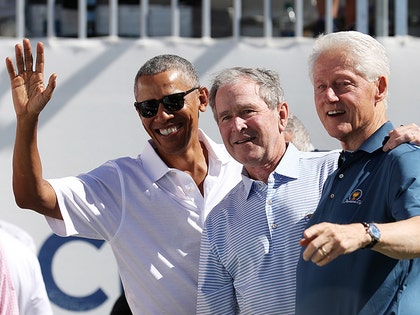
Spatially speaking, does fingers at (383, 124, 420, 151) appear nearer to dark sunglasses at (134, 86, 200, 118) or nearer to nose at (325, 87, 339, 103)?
nose at (325, 87, 339, 103)

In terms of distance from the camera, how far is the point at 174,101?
128 inches

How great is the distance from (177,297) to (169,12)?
2.84 meters

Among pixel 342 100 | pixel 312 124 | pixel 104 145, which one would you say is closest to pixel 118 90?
pixel 104 145

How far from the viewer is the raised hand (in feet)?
9.78

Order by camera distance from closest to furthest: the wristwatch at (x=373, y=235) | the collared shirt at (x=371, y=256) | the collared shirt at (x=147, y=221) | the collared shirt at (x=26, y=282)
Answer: the wristwatch at (x=373, y=235) < the collared shirt at (x=371, y=256) < the collared shirt at (x=147, y=221) < the collared shirt at (x=26, y=282)

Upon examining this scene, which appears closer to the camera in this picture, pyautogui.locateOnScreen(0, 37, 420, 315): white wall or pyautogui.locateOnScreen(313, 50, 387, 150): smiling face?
pyautogui.locateOnScreen(313, 50, 387, 150): smiling face

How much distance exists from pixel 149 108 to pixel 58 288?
2.31 metres

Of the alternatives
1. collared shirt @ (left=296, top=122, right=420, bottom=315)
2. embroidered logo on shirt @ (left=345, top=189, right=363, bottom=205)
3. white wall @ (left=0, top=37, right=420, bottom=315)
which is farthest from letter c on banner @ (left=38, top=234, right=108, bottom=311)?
embroidered logo on shirt @ (left=345, top=189, right=363, bottom=205)

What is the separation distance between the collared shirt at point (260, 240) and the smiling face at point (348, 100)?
43 centimetres

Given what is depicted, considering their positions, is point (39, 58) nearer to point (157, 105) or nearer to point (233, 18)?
point (157, 105)

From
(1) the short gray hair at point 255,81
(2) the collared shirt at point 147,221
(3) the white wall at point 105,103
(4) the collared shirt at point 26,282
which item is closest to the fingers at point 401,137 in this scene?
(1) the short gray hair at point 255,81

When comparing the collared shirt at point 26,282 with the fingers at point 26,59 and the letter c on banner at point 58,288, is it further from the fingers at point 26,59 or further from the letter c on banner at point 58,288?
the letter c on banner at point 58,288

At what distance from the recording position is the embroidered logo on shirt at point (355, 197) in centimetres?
235

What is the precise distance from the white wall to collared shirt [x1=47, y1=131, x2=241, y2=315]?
209 centimetres
